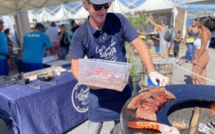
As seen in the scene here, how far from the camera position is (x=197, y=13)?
14.5 metres

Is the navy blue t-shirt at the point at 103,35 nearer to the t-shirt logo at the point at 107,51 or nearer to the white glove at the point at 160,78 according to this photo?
the t-shirt logo at the point at 107,51

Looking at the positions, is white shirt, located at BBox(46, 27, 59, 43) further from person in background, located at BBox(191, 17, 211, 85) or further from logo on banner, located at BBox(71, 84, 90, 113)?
person in background, located at BBox(191, 17, 211, 85)

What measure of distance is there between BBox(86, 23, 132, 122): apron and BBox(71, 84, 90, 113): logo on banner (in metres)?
1.23

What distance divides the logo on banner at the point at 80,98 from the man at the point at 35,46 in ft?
5.09

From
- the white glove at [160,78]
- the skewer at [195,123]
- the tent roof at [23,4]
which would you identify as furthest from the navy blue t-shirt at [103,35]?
the tent roof at [23,4]

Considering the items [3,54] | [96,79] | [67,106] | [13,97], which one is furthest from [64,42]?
[96,79]

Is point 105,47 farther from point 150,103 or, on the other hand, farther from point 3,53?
point 3,53

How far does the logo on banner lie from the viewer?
A: 10.9ft

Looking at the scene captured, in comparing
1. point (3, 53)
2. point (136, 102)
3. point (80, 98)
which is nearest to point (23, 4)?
point (3, 53)

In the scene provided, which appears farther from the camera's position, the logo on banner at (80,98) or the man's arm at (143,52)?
the logo on banner at (80,98)

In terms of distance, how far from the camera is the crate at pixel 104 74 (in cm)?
147

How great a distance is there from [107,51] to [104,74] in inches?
17.3

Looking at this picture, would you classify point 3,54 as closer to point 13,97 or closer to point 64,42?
point 13,97

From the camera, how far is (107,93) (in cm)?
201
